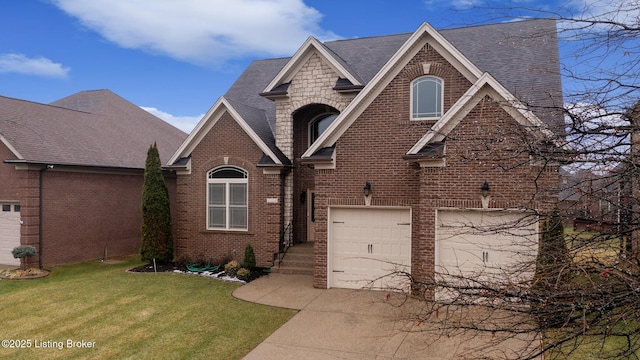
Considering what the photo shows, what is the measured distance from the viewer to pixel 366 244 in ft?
38.6

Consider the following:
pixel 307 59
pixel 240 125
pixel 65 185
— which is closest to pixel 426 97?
pixel 307 59

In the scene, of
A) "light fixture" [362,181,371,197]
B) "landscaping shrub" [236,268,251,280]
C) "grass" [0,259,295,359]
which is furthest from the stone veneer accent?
"grass" [0,259,295,359]

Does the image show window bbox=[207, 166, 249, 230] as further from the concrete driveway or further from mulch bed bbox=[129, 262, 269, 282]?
the concrete driveway

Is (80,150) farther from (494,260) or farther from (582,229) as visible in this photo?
(582,229)

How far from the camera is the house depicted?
9.88 m

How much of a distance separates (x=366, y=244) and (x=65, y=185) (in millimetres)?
11522

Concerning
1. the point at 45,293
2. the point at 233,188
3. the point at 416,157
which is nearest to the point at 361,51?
the point at 233,188

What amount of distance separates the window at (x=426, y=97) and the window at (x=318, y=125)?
4.85m

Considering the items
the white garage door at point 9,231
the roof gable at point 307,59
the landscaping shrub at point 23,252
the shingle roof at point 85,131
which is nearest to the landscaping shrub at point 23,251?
the landscaping shrub at point 23,252

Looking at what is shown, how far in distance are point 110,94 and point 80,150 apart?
9714 millimetres

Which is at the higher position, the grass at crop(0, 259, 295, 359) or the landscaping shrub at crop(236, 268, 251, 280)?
the landscaping shrub at crop(236, 268, 251, 280)

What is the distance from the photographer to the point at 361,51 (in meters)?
17.5

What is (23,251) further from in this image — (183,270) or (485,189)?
(485,189)

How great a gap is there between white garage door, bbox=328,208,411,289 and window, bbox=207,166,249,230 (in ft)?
14.6
